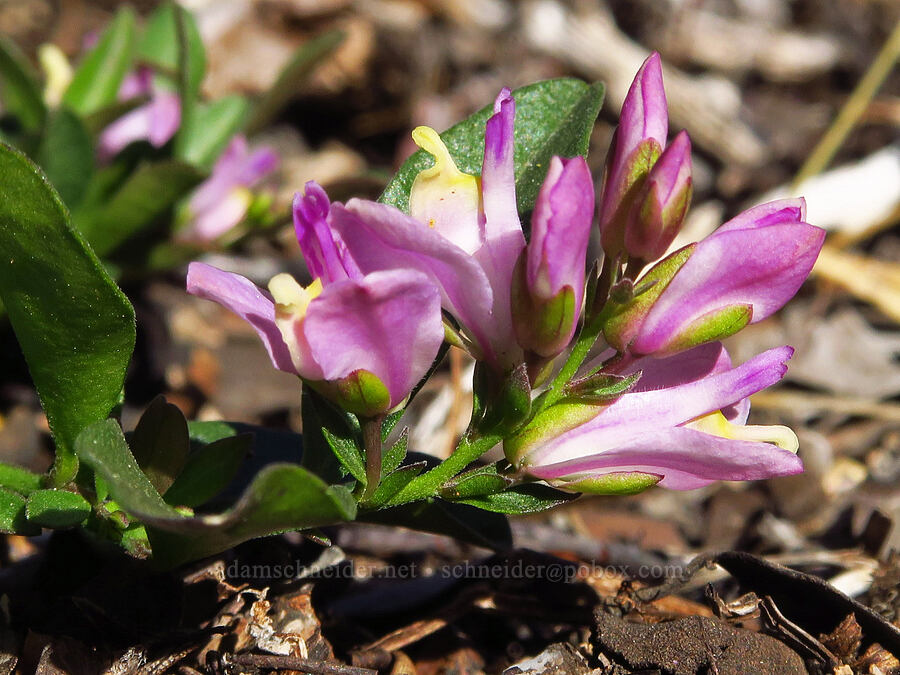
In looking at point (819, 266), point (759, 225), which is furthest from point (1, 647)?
point (819, 266)

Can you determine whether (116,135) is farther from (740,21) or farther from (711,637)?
(740,21)

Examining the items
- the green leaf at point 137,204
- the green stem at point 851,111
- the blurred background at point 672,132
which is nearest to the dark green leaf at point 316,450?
the blurred background at point 672,132

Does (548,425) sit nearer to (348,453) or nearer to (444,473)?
(444,473)

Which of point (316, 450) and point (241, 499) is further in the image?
point (316, 450)

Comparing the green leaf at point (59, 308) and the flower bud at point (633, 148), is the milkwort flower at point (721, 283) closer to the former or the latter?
the flower bud at point (633, 148)

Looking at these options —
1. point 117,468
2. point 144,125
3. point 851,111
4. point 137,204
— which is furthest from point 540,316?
point 851,111
